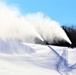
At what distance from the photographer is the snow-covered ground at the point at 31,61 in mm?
3701

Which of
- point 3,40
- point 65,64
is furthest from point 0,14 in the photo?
point 65,64

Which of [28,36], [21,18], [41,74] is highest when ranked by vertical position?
[21,18]

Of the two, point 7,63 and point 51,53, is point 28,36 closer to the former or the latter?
point 51,53

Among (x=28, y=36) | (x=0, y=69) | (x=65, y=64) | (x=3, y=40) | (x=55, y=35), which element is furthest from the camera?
(x=55, y=35)

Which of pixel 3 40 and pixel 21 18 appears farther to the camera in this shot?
pixel 21 18

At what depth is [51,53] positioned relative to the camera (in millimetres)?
4328

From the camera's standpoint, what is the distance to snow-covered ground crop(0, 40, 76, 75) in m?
3.70

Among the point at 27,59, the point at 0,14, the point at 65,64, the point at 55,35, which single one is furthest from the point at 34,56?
the point at 55,35

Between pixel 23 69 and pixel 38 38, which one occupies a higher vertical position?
pixel 38 38

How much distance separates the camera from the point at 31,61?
12.9 ft

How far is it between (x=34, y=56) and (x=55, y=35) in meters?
2.99

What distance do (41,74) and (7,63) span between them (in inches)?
18.0

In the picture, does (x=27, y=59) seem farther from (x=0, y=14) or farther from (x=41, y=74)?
(x=0, y=14)

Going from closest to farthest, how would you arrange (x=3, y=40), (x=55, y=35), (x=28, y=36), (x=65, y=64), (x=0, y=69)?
(x=0, y=69) < (x=3, y=40) < (x=65, y=64) < (x=28, y=36) < (x=55, y=35)
